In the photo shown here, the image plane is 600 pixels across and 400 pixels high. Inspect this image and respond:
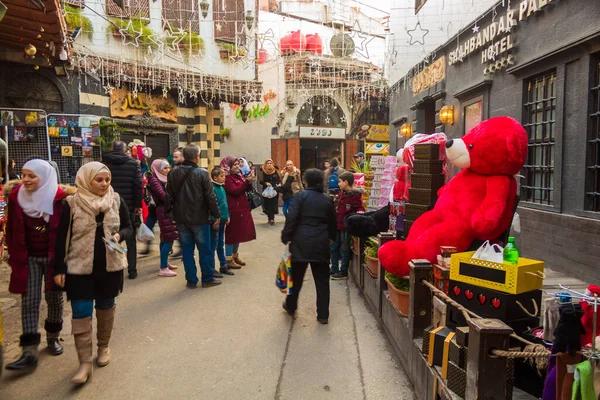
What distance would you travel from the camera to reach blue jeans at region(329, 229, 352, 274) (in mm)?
6912

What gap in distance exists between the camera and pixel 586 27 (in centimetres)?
598

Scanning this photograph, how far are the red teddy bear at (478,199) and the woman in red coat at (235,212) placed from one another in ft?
11.4

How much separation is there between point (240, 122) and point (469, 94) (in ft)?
49.9

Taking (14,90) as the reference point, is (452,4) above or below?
above

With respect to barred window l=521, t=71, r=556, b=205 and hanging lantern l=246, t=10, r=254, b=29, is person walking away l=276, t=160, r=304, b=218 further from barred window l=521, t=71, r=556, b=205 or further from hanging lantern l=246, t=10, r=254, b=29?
barred window l=521, t=71, r=556, b=205

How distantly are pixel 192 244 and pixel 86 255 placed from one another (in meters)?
2.61

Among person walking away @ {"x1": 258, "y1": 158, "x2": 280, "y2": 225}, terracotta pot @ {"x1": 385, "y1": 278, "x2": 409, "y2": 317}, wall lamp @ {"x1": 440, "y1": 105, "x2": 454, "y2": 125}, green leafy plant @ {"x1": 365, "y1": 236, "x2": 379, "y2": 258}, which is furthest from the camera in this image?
person walking away @ {"x1": 258, "y1": 158, "x2": 280, "y2": 225}

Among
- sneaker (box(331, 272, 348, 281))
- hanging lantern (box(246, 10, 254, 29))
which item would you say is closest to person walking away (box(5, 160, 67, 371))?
sneaker (box(331, 272, 348, 281))

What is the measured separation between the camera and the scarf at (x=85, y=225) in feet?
11.6

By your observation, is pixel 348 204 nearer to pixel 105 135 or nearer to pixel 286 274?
pixel 286 274

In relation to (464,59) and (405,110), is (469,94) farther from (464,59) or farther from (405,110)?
(405,110)

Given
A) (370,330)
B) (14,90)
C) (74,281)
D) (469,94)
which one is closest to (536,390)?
(370,330)

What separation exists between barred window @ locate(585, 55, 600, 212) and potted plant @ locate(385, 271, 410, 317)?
3.62m

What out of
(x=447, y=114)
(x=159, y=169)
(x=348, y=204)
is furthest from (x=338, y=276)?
(x=447, y=114)
